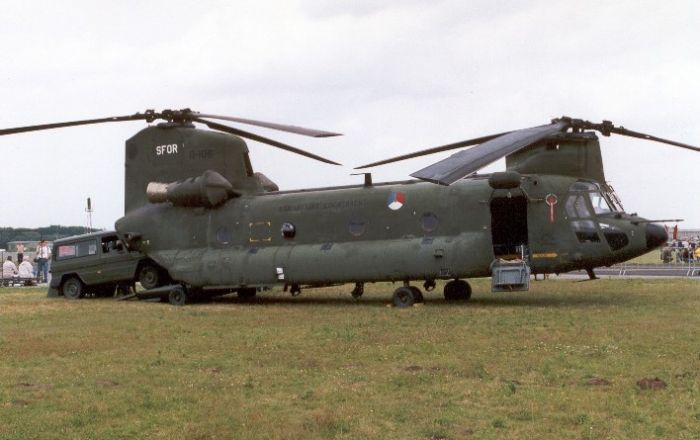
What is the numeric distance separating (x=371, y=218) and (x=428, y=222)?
1.73 metres

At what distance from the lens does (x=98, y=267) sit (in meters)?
26.8

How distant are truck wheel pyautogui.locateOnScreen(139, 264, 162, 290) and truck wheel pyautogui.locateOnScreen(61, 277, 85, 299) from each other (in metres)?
2.66

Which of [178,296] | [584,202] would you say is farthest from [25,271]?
[584,202]

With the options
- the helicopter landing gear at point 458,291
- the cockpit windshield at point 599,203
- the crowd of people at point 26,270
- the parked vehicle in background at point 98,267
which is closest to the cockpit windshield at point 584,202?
the cockpit windshield at point 599,203

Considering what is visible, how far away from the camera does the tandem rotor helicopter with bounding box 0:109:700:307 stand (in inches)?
798

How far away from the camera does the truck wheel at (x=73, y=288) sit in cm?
2730

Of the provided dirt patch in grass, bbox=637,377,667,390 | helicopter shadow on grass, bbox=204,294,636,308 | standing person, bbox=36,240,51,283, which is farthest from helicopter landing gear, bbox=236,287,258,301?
dirt patch in grass, bbox=637,377,667,390

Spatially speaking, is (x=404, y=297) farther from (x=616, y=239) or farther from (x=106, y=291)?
(x=106, y=291)

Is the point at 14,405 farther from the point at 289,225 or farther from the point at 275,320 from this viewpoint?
the point at 289,225

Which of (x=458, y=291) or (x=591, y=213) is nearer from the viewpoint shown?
(x=591, y=213)

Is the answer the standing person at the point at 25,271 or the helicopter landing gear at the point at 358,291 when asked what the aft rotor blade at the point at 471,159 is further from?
the standing person at the point at 25,271

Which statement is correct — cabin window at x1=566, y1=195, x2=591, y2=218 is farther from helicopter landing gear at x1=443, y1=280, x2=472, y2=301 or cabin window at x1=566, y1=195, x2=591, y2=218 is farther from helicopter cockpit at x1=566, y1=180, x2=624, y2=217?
helicopter landing gear at x1=443, y1=280, x2=472, y2=301

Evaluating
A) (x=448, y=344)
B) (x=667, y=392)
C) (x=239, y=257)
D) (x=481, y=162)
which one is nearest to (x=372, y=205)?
(x=239, y=257)

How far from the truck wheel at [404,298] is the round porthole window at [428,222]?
5.75ft
